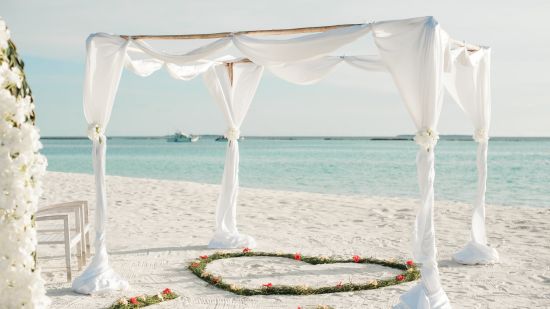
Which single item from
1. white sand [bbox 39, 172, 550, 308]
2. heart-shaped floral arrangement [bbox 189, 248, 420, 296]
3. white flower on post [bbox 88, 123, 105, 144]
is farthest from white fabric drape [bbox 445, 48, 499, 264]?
white flower on post [bbox 88, 123, 105, 144]

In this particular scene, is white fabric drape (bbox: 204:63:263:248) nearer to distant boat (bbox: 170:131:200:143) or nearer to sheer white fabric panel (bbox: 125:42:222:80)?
sheer white fabric panel (bbox: 125:42:222:80)

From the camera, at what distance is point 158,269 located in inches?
258

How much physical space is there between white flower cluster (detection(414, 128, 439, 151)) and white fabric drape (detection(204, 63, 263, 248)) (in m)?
3.38

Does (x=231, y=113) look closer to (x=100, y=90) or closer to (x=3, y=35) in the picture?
(x=100, y=90)

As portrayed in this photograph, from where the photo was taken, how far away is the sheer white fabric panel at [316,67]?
691 cm

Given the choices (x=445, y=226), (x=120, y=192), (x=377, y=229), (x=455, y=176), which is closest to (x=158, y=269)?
(x=377, y=229)

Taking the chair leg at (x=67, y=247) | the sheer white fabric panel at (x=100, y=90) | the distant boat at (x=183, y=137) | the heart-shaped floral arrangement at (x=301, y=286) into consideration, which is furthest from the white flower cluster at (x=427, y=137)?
the distant boat at (x=183, y=137)

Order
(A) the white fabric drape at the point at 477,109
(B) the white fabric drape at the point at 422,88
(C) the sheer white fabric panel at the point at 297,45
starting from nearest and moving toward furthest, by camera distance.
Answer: (B) the white fabric drape at the point at 422,88
(C) the sheer white fabric panel at the point at 297,45
(A) the white fabric drape at the point at 477,109

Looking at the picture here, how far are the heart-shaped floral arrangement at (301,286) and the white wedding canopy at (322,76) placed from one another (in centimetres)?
66

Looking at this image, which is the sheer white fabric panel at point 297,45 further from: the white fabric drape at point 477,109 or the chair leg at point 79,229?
the chair leg at point 79,229

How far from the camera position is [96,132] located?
5.93 meters

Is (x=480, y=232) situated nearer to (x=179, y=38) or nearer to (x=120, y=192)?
(x=179, y=38)

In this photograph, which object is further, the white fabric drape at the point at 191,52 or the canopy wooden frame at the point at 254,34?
the white fabric drape at the point at 191,52

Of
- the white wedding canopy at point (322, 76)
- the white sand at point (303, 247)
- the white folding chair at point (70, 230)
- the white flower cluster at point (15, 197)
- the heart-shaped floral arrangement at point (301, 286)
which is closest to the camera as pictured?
the white flower cluster at point (15, 197)
